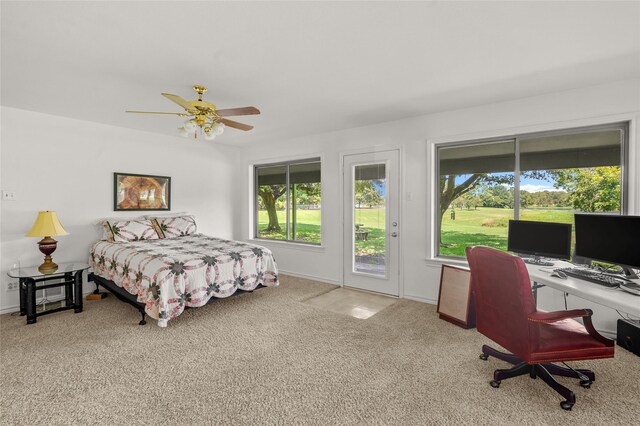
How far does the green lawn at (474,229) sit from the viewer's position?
3.79 metres

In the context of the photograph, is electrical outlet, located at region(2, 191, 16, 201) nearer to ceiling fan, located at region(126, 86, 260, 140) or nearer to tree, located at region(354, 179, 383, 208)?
ceiling fan, located at region(126, 86, 260, 140)

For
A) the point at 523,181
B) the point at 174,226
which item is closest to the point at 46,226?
the point at 174,226

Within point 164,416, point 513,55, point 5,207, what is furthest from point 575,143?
point 5,207

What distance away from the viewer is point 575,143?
318cm


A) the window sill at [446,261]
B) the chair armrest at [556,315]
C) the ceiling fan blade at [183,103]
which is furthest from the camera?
the window sill at [446,261]

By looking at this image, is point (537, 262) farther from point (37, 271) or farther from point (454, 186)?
point (37, 271)

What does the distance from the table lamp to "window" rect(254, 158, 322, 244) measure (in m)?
3.14

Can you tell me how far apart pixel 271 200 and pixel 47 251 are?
3337 mm

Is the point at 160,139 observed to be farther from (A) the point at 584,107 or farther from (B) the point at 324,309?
(A) the point at 584,107

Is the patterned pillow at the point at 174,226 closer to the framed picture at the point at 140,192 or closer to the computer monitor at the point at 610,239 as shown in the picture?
the framed picture at the point at 140,192

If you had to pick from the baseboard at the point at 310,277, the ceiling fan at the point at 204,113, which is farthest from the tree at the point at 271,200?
the ceiling fan at the point at 204,113

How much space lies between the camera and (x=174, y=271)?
3059 millimetres

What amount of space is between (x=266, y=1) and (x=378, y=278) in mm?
3605

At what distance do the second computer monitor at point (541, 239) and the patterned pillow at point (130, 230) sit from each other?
464 cm
